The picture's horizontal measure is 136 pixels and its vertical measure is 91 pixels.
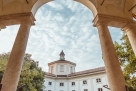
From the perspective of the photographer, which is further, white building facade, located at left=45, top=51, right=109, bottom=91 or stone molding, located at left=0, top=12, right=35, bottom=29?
white building facade, located at left=45, top=51, right=109, bottom=91

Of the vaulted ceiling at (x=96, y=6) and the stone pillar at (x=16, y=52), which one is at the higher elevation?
the vaulted ceiling at (x=96, y=6)

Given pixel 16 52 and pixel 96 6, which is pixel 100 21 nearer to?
pixel 96 6

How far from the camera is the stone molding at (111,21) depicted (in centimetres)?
652

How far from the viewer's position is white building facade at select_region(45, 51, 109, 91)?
3173 centimetres

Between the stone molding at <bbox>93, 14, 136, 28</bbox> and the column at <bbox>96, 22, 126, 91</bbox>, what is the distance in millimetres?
273

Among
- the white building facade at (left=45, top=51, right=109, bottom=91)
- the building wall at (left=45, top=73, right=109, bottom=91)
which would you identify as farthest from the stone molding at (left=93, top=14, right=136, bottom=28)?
the building wall at (left=45, top=73, right=109, bottom=91)

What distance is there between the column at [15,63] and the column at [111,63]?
3.58 meters

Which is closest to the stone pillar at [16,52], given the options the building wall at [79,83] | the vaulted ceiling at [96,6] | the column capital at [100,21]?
the vaulted ceiling at [96,6]

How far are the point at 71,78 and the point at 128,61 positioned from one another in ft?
87.4

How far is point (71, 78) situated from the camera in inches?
1425

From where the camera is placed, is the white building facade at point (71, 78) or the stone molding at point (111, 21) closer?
the stone molding at point (111, 21)

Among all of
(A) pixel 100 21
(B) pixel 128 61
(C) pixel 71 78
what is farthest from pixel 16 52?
(C) pixel 71 78

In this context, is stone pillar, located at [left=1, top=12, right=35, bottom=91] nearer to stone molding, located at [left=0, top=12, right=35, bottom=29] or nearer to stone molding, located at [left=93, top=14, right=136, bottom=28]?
stone molding, located at [left=0, top=12, right=35, bottom=29]

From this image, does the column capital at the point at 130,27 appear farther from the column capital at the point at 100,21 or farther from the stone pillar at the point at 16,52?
the stone pillar at the point at 16,52
